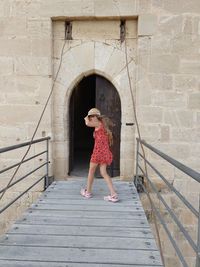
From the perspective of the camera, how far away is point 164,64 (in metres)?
4.37

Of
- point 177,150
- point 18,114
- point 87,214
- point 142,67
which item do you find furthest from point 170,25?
point 87,214

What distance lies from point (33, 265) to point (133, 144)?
2.73 meters

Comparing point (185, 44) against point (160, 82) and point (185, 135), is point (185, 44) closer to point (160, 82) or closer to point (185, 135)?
point (160, 82)

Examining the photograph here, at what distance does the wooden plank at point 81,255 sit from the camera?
2324 millimetres

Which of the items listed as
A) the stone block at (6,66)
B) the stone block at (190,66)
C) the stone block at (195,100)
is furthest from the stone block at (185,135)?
the stone block at (6,66)

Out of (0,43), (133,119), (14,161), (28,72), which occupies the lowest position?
(14,161)

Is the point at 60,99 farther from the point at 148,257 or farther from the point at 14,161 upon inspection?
the point at 148,257

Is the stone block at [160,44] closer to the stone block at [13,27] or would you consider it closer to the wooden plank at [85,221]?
the stone block at [13,27]

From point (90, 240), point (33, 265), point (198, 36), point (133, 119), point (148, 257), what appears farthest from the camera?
point (133, 119)

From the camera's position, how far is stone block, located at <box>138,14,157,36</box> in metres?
4.33

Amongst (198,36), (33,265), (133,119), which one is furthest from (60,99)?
(33,265)

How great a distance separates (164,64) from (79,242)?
2.83 m

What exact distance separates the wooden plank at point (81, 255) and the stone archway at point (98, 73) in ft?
7.40

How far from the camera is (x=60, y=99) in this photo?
4676 millimetres
